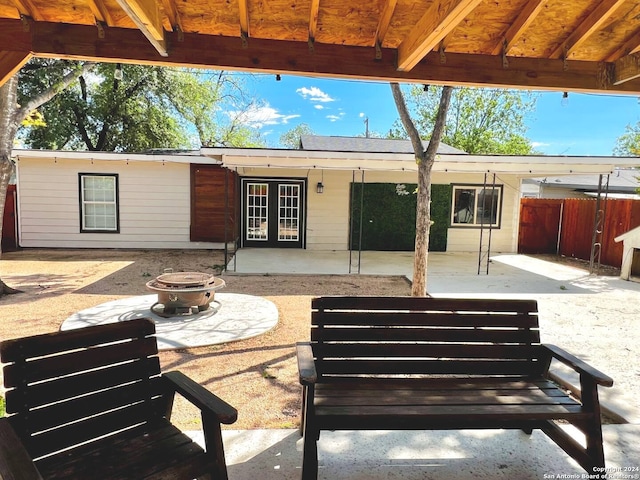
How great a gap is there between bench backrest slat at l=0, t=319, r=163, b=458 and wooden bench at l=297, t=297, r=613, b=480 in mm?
792

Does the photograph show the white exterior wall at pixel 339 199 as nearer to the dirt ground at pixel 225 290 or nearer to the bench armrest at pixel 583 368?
the dirt ground at pixel 225 290

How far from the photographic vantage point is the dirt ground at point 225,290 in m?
3.36

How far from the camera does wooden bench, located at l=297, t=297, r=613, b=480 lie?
6.86 ft

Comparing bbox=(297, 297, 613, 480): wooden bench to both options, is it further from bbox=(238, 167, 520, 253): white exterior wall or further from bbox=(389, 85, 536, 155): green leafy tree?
bbox=(389, 85, 536, 155): green leafy tree

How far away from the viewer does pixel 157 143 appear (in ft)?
61.6

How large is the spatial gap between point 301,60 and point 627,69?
2172mm

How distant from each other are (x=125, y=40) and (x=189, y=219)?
9.92 meters

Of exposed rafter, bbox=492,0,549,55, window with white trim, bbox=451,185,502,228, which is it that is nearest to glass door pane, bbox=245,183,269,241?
window with white trim, bbox=451,185,502,228

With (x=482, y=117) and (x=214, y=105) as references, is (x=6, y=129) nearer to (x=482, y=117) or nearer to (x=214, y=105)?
(x=214, y=105)

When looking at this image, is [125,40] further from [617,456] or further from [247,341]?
[617,456]

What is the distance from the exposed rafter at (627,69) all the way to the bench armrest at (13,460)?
3750mm

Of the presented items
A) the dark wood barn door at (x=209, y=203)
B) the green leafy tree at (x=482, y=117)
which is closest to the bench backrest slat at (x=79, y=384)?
the dark wood barn door at (x=209, y=203)

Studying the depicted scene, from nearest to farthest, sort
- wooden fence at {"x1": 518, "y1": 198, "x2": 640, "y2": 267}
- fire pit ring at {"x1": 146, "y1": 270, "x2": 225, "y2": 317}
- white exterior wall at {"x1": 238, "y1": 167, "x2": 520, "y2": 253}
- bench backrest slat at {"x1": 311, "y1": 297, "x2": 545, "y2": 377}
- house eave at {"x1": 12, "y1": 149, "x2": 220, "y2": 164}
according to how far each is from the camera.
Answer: bench backrest slat at {"x1": 311, "y1": 297, "x2": 545, "y2": 377} → fire pit ring at {"x1": 146, "y1": 270, "x2": 225, "y2": 317} → wooden fence at {"x1": 518, "y1": 198, "x2": 640, "y2": 267} → house eave at {"x1": 12, "y1": 149, "x2": 220, "y2": 164} → white exterior wall at {"x1": 238, "y1": 167, "x2": 520, "y2": 253}

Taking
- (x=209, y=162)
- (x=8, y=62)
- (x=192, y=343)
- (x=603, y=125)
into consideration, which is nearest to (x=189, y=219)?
(x=209, y=162)
